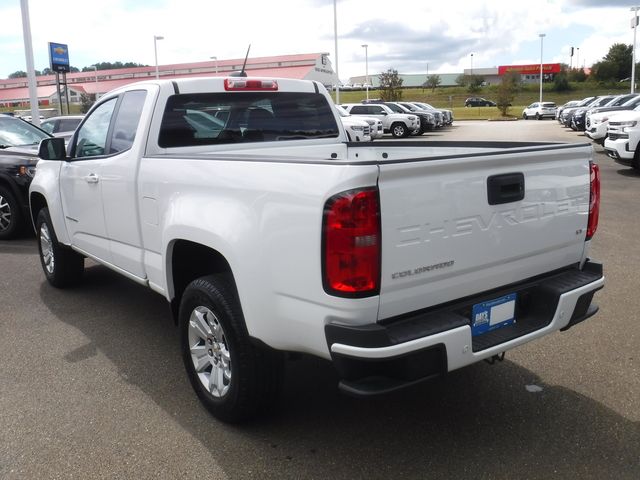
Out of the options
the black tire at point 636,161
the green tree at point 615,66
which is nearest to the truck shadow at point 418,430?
the black tire at point 636,161

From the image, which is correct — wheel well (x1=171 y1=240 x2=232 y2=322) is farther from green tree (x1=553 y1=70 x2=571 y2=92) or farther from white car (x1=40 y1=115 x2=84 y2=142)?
green tree (x1=553 y1=70 x2=571 y2=92)

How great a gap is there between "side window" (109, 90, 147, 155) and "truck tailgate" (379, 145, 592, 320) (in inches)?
93.3

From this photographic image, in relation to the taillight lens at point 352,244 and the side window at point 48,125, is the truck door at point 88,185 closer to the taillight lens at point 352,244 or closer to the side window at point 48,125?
the taillight lens at point 352,244

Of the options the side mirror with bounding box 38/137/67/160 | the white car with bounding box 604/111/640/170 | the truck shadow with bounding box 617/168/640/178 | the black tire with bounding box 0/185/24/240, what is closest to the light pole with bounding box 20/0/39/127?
the black tire with bounding box 0/185/24/240

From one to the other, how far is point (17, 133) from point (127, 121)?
656 centimetres

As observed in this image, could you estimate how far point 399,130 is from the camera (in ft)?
96.0

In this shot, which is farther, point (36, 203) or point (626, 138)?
point (626, 138)

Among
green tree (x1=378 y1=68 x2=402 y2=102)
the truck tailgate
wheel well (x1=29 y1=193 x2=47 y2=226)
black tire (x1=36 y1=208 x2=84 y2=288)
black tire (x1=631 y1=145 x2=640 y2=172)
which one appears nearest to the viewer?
the truck tailgate

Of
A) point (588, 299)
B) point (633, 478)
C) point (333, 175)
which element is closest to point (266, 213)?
point (333, 175)

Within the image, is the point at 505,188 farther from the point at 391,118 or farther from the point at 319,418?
the point at 391,118

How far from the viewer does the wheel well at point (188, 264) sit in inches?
142

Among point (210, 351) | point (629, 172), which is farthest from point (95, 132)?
point (629, 172)

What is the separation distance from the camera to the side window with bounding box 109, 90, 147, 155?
4254 millimetres

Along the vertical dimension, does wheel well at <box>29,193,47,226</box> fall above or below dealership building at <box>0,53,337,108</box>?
below
